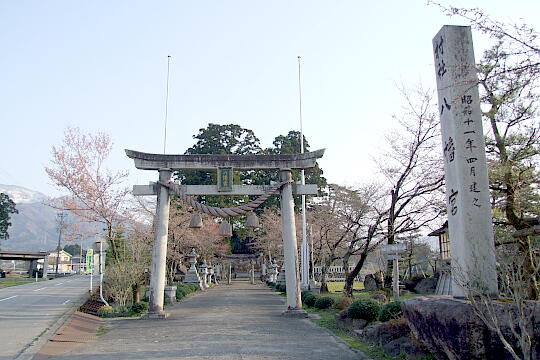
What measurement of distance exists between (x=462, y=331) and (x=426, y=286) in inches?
974

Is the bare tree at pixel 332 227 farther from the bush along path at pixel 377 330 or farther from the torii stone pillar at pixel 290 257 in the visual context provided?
the bush along path at pixel 377 330

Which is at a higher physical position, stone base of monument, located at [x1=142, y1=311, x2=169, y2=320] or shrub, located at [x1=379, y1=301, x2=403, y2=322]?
shrub, located at [x1=379, y1=301, x2=403, y2=322]

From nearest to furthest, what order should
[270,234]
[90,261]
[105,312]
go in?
[105,312] → [90,261] → [270,234]

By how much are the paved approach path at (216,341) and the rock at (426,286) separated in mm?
16196

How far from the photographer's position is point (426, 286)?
29.7 m

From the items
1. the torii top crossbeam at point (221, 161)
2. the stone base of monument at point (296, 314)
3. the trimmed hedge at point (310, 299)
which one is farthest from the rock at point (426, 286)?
the torii top crossbeam at point (221, 161)

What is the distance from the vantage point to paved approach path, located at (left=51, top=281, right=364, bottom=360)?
9.52 meters

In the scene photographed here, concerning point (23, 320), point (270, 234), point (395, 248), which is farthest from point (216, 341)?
point (270, 234)

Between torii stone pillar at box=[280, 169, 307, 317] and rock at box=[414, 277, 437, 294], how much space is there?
15.2 m

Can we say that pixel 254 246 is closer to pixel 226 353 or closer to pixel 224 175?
pixel 224 175

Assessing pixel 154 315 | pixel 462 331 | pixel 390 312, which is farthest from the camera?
pixel 154 315

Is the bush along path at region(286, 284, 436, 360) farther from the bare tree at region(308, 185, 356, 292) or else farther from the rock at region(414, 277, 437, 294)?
the rock at region(414, 277, 437, 294)

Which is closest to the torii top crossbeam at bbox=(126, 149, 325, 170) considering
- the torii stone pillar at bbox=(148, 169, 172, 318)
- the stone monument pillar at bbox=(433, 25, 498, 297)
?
the torii stone pillar at bbox=(148, 169, 172, 318)

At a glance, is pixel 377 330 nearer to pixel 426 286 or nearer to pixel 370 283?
pixel 426 286
